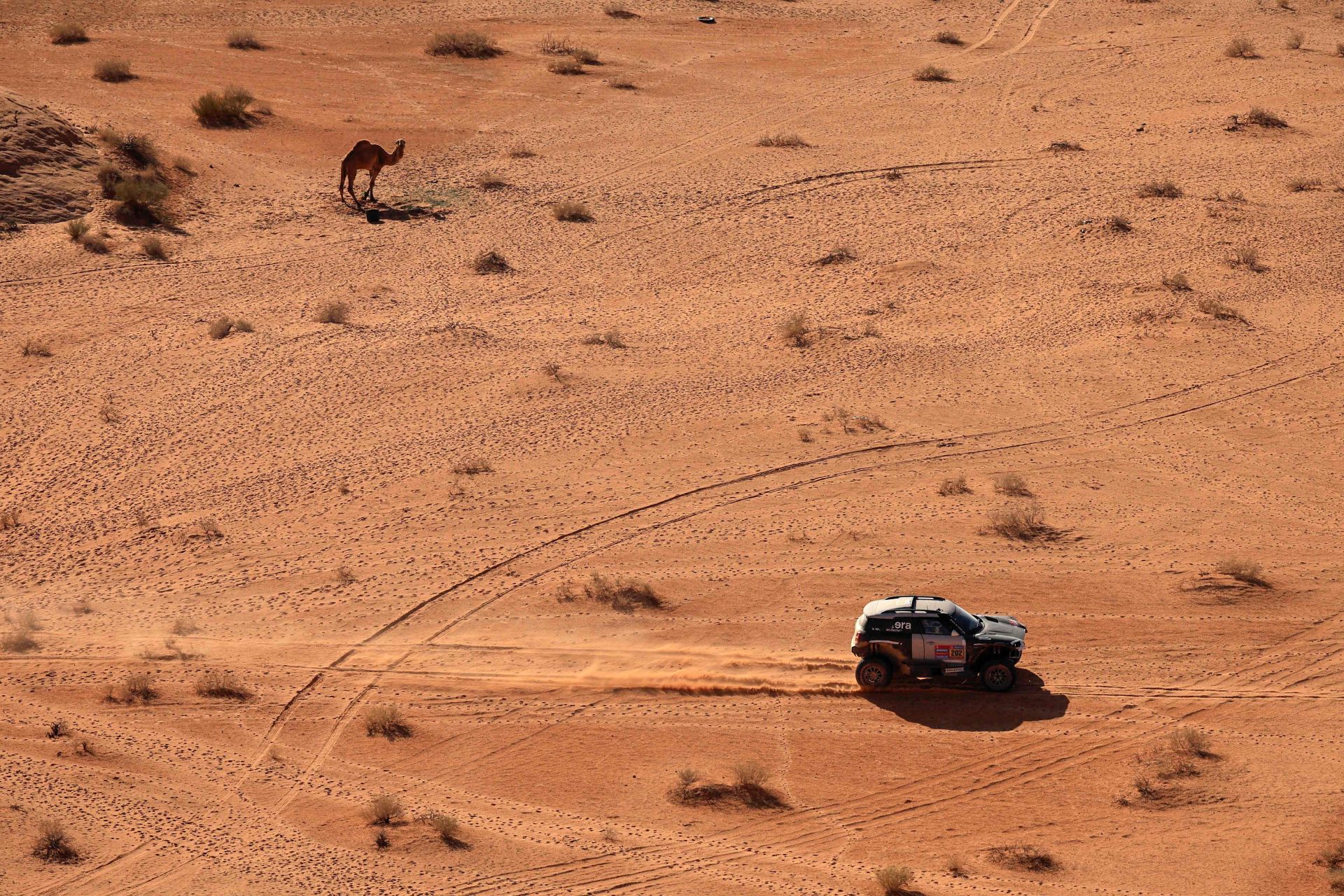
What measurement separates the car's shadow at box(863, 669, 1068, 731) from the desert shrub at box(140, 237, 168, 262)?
64.4 ft

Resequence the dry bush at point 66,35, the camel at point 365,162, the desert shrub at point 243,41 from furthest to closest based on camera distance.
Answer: the desert shrub at point 243,41
the dry bush at point 66,35
the camel at point 365,162

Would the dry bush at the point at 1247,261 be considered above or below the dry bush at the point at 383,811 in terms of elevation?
above

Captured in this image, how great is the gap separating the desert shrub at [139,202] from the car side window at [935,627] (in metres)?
21.6

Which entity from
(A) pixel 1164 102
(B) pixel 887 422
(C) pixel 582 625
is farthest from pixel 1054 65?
(C) pixel 582 625

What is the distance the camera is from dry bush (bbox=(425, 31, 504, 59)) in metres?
44.2

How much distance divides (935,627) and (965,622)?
423 mm

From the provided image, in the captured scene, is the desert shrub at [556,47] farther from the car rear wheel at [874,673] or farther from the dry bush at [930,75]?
the car rear wheel at [874,673]

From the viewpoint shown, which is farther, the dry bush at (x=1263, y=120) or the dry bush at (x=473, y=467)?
the dry bush at (x=1263, y=120)

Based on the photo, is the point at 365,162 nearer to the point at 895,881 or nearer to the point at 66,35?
the point at 66,35

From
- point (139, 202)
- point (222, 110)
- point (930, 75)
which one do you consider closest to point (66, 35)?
point (222, 110)

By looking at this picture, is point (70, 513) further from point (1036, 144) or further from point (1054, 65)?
point (1054, 65)

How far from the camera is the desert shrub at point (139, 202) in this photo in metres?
32.7

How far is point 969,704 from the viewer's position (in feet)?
60.0

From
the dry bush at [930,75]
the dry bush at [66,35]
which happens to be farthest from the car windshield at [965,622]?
the dry bush at [66,35]
